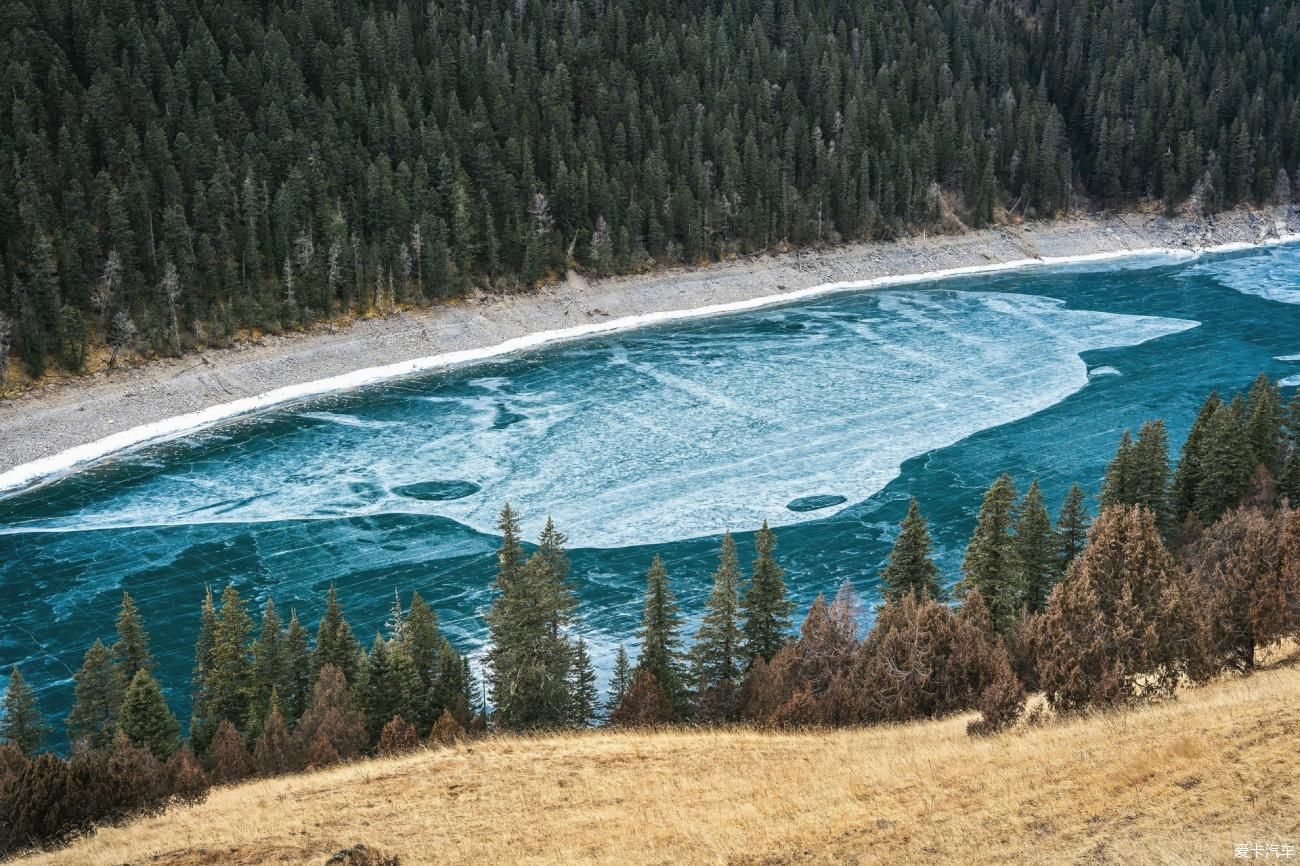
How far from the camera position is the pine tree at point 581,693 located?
39.5m

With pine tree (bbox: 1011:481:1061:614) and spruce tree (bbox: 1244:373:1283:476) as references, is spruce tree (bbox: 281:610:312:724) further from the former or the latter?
spruce tree (bbox: 1244:373:1283:476)

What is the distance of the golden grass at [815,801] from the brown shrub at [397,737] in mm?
3161

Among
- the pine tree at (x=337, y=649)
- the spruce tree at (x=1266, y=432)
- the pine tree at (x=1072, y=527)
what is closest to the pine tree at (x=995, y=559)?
the pine tree at (x=1072, y=527)

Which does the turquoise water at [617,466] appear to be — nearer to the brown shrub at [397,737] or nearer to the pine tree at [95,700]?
the pine tree at [95,700]

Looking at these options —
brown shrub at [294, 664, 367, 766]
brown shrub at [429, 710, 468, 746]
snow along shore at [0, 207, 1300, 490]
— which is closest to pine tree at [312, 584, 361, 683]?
brown shrub at [294, 664, 367, 766]

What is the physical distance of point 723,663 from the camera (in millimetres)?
40750

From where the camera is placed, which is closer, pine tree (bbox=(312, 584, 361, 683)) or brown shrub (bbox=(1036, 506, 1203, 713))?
brown shrub (bbox=(1036, 506, 1203, 713))

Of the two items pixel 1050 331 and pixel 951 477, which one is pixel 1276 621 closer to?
pixel 951 477

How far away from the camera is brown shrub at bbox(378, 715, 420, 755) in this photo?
3344 centimetres

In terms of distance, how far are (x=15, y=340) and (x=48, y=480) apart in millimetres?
14809

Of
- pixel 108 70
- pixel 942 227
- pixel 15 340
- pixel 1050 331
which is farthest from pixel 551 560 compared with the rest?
pixel 942 227

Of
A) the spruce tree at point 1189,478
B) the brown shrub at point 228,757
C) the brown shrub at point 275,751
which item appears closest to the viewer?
the brown shrub at point 228,757

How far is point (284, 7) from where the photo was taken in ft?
390

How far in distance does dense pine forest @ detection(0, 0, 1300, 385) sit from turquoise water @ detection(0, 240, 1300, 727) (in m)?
14.0
